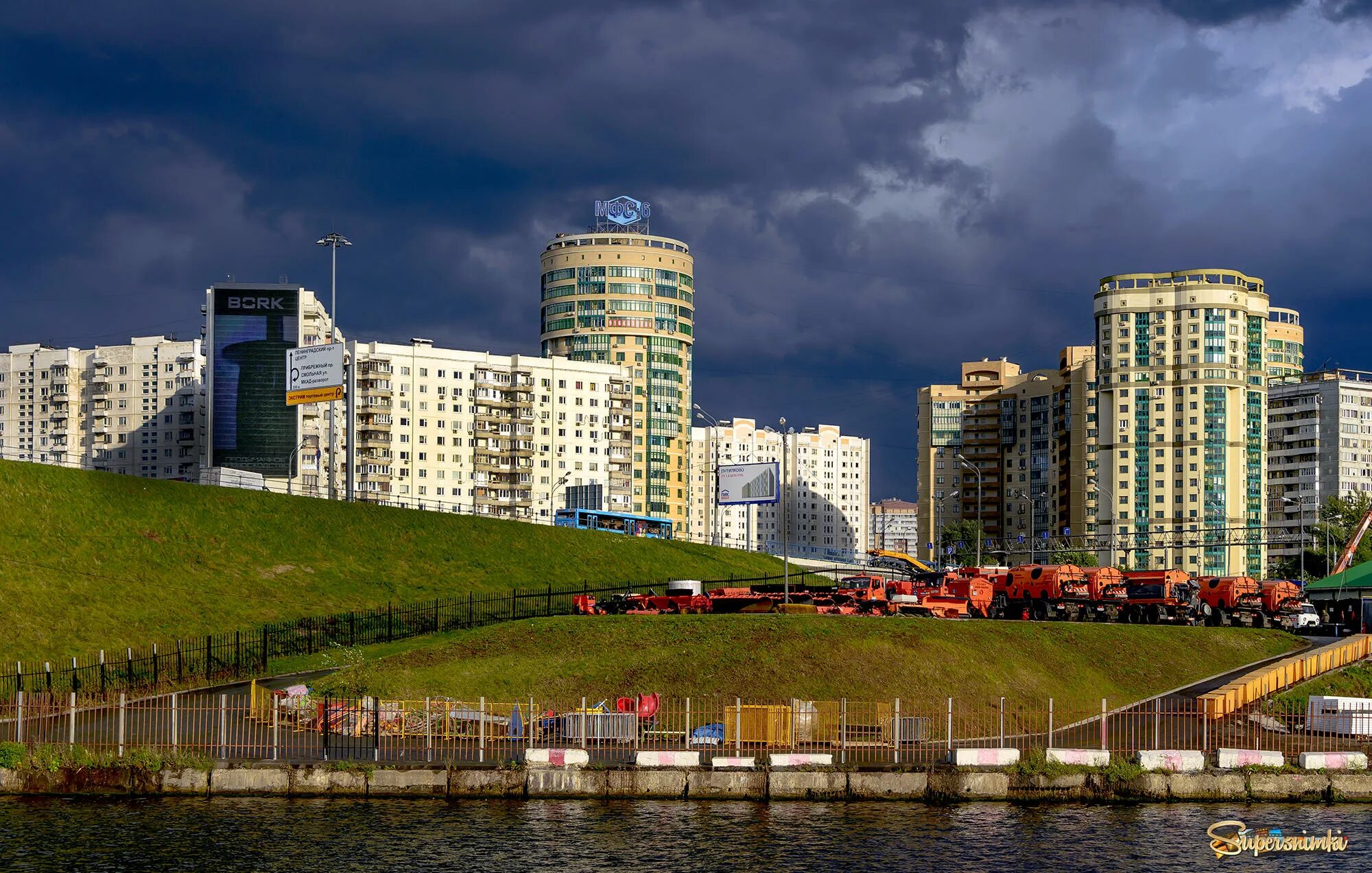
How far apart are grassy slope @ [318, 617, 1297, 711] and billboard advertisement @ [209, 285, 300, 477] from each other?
90171 mm

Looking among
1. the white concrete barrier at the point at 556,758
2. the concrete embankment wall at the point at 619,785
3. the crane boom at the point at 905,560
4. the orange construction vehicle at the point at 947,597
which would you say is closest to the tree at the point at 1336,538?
the crane boom at the point at 905,560

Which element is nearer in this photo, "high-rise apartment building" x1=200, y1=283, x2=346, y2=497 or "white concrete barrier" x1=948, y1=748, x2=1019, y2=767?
"white concrete barrier" x1=948, y1=748, x2=1019, y2=767

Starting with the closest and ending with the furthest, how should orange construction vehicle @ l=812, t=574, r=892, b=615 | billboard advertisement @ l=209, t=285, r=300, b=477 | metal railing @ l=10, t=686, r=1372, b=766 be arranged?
metal railing @ l=10, t=686, r=1372, b=766 < orange construction vehicle @ l=812, t=574, r=892, b=615 < billboard advertisement @ l=209, t=285, r=300, b=477

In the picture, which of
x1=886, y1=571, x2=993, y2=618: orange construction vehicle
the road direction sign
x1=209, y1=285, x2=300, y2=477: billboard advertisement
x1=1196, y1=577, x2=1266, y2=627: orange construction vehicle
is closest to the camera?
x1=886, y1=571, x2=993, y2=618: orange construction vehicle

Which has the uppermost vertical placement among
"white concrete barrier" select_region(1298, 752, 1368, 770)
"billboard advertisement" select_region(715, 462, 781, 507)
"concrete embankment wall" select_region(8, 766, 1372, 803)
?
"billboard advertisement" select_region(715, 462, 781, 507)

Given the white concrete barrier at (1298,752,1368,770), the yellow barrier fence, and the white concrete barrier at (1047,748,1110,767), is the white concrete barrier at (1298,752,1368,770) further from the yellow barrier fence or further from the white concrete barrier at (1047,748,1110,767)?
the yellow barrier fence

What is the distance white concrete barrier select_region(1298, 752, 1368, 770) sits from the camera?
137 ft

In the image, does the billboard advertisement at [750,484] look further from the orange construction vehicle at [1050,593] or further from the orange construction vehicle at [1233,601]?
the orange construction vehicle at [1233,601]

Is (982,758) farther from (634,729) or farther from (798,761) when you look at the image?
(634,729)

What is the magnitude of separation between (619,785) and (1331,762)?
66.0 feet

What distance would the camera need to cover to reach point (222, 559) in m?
84.6

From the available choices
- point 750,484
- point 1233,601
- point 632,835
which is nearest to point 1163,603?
point 1233,601

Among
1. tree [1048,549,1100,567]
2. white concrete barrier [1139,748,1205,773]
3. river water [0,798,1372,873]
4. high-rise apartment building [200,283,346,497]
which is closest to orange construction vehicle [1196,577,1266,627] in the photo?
white concrete barrier [1139,748,1205,773]

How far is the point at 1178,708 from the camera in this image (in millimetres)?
53625
